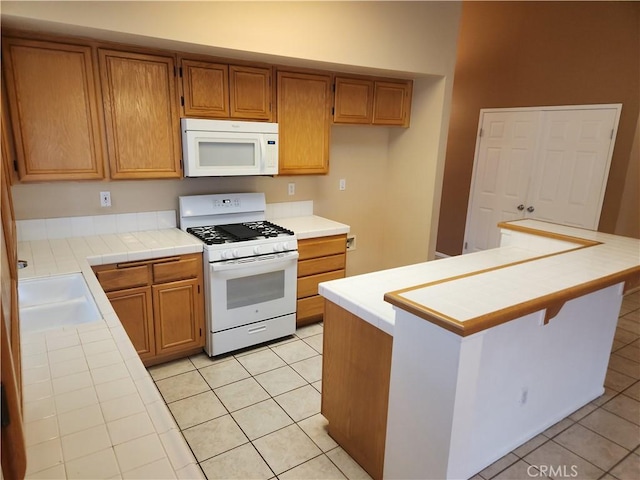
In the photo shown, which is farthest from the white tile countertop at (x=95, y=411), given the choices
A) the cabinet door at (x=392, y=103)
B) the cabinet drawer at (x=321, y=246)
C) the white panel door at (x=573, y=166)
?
the white panel door at (x=573, y=166)

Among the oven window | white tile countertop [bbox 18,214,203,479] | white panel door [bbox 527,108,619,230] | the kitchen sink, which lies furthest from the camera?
white panel door [bbox 527,108,619,230]

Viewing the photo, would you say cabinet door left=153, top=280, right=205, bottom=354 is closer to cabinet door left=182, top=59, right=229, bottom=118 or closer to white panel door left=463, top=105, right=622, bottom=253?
cabinet door left=182, top=59, right=229, bottom=118

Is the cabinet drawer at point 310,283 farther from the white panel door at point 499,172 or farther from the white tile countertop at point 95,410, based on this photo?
the white panel door at point 499,172

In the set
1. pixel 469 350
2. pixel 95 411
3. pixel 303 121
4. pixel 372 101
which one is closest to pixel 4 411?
pixel 95 411

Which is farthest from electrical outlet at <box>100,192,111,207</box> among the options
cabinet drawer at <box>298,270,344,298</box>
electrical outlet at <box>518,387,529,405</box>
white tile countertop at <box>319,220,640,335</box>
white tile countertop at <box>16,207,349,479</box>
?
electrical outlet at <box>518,387,529,405</box>

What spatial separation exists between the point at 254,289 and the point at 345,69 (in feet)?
6.58

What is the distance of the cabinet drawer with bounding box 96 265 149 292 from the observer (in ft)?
8.21

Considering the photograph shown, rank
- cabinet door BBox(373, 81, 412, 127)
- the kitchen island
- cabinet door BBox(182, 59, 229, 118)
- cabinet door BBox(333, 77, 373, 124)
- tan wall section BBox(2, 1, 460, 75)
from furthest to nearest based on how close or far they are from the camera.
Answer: cabinet door BBox(373, 81, 412, 127) < cabinet door BBox(333, 77, 373, 124) < cabinet door BBox(182, 59, 229, 118) < tan wall section BBox(2, 1, 460, 75) < the kitchen island

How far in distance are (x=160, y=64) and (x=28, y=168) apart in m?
1.06

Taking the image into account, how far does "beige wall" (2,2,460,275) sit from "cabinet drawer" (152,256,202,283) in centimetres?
65

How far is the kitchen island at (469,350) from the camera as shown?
1.46 meters

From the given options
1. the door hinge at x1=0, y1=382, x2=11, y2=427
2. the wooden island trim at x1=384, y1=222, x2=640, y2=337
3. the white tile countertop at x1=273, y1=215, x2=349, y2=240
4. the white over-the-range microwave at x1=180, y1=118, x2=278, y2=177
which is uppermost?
the white over-the-range microwave at x1=180, y1=118, x2=278, y2=177

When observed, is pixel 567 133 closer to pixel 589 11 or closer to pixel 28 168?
pixel 589 11

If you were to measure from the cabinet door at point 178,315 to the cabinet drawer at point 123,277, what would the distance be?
0.37 feet
